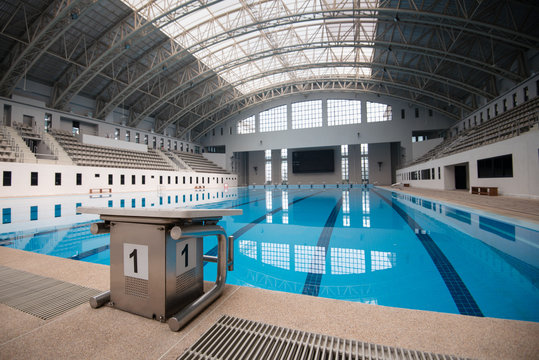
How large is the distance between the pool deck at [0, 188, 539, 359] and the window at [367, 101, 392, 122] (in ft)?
106

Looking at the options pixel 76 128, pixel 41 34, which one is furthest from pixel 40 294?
pixel 76 128

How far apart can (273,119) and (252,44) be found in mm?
13657

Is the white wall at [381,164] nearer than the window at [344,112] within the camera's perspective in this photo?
No

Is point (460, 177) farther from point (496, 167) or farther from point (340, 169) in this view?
point (340, 169)

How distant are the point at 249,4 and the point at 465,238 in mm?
17793

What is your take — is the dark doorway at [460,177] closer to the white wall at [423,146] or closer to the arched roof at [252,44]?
the arched roof at [252,44]

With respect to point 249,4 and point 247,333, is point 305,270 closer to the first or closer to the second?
point 247,333

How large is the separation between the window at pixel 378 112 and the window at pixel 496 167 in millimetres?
17941

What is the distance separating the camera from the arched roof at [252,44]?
1405 cm

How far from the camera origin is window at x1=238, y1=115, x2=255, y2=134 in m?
35.4

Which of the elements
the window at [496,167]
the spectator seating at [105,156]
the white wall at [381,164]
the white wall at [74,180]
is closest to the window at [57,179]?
the white wall at [74,180]

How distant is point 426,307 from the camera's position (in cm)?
238

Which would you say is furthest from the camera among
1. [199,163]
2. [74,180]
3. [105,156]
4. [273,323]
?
[199,163]

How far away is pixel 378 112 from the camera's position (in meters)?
30.4
